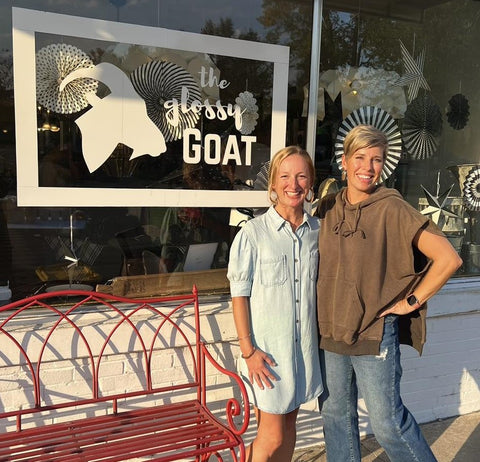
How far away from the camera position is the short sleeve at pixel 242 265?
1.93 m

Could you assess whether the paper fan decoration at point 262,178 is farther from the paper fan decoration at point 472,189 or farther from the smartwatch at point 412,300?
the paper fan decoration at point 472,189

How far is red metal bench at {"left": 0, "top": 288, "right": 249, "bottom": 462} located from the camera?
6.48 ft

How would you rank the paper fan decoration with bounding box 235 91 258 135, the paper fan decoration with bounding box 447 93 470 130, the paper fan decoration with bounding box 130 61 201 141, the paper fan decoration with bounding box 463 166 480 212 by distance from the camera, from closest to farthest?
1. the paper fan decoration with bounding box 130 61 201 141
2. the paper fan decoration with bounding box 235 91 258 135
3. the paper fan decoration with bounding box 447 93 470 130
4. the paper fan decoration with bounding box 463 166 480 212

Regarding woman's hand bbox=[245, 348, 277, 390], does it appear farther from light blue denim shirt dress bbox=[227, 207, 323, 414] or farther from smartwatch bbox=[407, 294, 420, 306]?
smartwatch bbox=[407, 294, 420, 306]

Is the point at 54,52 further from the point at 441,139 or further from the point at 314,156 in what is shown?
the point at 441,139

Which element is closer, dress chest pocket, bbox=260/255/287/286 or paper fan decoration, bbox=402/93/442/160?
dress chest pocket, bbox=260/255/287/286

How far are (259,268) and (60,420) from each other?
1.24m

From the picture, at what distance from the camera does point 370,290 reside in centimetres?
191

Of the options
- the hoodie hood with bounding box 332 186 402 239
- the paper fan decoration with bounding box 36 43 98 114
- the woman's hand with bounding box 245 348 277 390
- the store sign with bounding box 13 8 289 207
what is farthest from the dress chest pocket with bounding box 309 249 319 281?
the paper fan decoration with bounding box 36 43 98 114

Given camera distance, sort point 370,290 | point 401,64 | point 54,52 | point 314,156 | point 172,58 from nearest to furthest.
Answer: point 370,290 < point 54,52 < point 172,58 < point 314,156 < point 401,64

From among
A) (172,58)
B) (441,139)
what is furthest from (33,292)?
(441,139)

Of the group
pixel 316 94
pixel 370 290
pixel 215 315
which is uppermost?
pixel 316 94

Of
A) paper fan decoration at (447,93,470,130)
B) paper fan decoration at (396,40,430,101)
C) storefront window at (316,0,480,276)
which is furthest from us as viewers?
paper fan decoration at (447,93,470,130)

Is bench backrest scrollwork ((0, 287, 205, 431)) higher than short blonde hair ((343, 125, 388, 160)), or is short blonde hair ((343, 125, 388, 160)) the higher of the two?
short blonde hair ((343, 125, 388, 160))
